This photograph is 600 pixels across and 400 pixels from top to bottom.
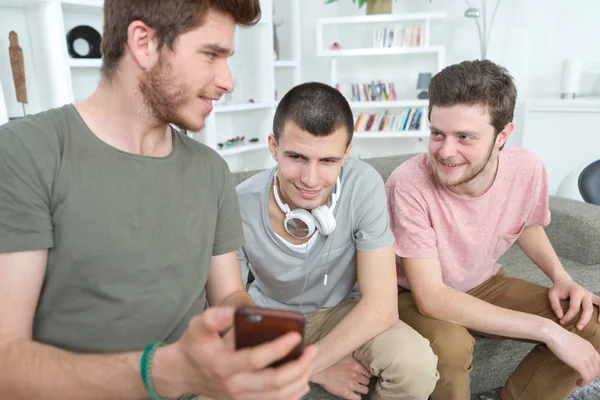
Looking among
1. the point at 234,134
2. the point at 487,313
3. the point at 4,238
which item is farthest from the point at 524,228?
the point at 234,134

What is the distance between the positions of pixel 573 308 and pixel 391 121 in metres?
2.71

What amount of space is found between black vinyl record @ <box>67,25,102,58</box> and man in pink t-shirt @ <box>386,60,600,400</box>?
193cm

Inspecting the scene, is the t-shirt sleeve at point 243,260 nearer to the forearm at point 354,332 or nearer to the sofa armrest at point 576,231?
the forearm at point 354,332

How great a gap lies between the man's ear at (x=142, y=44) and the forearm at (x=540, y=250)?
4.38 feet

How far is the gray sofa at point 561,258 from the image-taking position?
1516mm

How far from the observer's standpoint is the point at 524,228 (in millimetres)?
1623

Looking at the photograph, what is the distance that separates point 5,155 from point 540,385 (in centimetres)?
147

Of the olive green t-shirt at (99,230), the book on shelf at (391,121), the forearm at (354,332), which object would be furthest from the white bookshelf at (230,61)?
the forearm at (354,332)

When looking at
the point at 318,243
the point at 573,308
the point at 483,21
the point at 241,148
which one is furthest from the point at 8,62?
the point at 483,21

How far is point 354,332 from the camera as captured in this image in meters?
1.22

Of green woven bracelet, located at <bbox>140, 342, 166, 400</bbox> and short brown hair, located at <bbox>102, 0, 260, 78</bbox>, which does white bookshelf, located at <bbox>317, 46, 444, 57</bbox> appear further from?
green woven bracelet, located at <bbox>140, 342, 166, 400</bbox>

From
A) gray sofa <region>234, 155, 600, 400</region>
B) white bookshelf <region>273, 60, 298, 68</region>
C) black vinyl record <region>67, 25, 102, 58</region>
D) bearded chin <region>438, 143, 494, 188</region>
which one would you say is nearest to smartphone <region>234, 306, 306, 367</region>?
bearded chin <region>438, 143, 494, 188</region>

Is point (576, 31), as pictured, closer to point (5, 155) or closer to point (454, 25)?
point (454, 25)

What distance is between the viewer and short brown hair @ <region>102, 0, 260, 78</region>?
0.85 m
